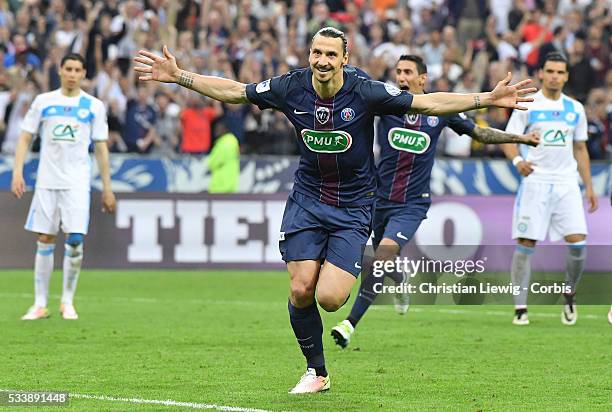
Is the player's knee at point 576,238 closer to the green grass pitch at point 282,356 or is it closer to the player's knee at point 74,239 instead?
the green grass pitch at point 282,356

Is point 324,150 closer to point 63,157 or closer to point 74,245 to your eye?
point 63,157

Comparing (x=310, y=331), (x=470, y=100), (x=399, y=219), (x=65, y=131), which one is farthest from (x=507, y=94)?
(x=65, y=131)

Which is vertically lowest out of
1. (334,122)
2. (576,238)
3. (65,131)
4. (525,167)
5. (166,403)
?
(166,403)

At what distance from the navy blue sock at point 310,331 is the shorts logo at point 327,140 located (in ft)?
3.45

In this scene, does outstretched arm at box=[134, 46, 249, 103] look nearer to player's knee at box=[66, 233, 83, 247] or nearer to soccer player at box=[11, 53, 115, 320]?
soccer player at box=[11, 53, 115, 320]

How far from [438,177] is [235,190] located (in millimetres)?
3268

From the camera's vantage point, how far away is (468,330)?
1297 cm

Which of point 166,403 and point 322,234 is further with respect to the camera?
point 322,234

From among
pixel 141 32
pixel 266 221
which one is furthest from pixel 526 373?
pixel 141 32

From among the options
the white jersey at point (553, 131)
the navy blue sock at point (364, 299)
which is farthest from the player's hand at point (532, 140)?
the white jersey at point (553, 131)

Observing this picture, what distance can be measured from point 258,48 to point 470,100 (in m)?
15.7

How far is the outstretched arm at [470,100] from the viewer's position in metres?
8.38

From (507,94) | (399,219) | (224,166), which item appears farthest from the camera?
(224,166)

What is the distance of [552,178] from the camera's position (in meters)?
13.7
